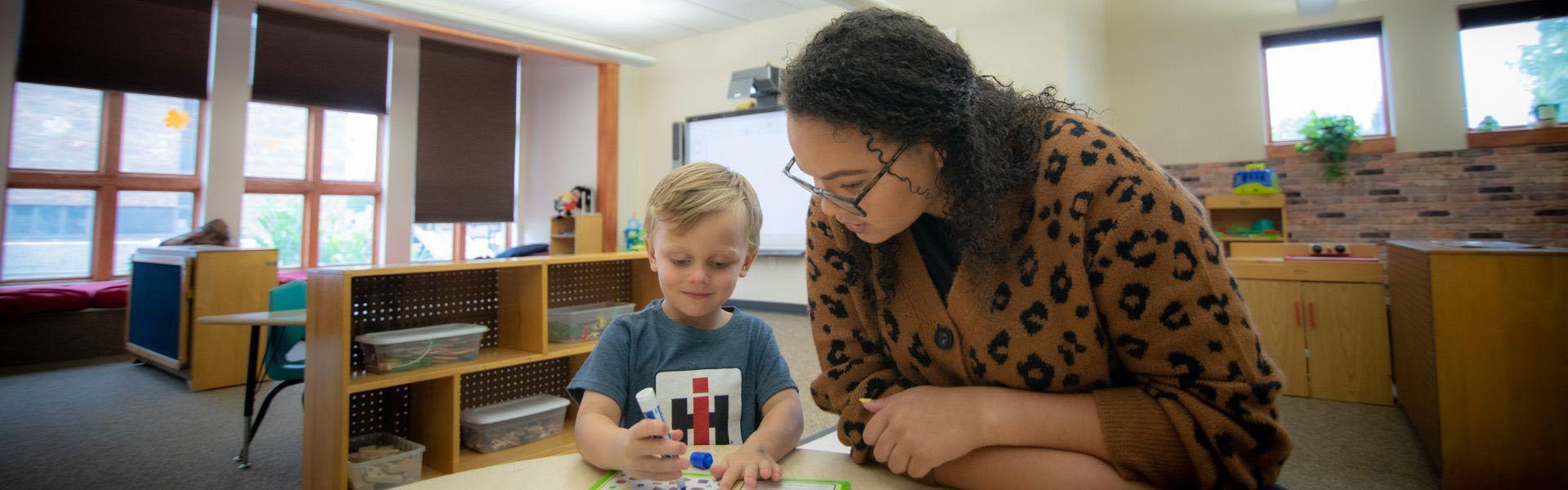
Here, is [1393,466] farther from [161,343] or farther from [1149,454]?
[161,343]

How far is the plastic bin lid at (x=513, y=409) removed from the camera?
2426 millimetres

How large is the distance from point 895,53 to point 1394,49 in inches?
221

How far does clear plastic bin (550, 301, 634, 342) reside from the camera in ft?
8.70

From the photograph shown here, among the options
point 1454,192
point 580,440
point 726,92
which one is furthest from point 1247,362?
point 726,92

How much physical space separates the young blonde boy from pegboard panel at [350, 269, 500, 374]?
1.40m

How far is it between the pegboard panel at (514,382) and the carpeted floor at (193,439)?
69 centimetres

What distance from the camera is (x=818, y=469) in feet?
2.98

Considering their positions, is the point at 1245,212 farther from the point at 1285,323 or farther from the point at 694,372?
the point at 694,372

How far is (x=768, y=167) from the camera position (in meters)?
6.10

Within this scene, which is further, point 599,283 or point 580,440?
point 599,283

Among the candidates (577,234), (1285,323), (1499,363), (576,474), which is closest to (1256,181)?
(1285,323)

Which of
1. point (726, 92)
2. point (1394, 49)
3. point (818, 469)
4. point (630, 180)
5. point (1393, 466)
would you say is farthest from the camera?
point (630, 180)

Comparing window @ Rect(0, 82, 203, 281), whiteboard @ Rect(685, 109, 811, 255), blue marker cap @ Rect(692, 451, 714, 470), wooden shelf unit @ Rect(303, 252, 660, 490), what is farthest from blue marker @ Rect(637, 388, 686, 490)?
window @ Rect(0, 82, 203, 281)

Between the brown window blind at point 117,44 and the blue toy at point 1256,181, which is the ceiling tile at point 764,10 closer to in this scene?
the blue toy at point 1256,181
